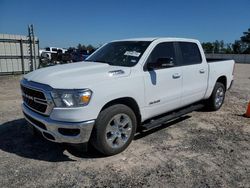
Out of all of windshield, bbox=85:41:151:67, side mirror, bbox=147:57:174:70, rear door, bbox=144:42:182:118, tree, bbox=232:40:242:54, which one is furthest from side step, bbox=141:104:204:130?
tree, bbox=232:40:242:54

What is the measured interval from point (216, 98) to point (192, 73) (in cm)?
170

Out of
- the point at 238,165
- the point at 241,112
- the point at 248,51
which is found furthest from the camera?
the point at 248,51

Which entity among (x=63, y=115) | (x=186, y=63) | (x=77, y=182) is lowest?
(x=77, y=182)

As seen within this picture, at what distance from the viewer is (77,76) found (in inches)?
143

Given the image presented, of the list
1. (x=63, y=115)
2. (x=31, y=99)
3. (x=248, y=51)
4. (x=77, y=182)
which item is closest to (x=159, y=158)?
(x=77, y=182)

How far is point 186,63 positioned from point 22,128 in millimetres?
3750

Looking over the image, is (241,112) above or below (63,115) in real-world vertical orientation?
below

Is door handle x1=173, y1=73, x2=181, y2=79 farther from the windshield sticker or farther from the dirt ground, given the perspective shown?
the dirt ground

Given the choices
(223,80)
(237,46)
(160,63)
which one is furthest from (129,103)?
(237,46)

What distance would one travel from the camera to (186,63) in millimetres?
5238

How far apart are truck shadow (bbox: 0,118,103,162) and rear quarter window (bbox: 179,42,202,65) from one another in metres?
2.76

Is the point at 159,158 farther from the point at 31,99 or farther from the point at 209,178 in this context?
the point at 31,99

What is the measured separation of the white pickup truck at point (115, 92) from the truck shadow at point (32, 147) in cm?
47

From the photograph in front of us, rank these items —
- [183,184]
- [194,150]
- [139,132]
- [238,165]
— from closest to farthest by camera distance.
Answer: [183,184]
[238,165]
[194,150]
[139,132]
